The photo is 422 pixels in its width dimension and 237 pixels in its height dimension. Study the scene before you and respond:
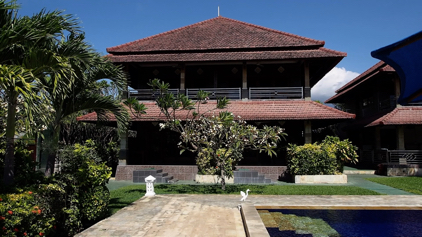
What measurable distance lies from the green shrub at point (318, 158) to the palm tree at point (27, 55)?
420 inches

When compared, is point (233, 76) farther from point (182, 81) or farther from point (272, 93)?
point (182, 81)

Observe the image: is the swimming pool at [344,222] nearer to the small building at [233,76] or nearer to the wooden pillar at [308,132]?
the small building at [233,76]

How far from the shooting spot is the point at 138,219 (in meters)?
6.92

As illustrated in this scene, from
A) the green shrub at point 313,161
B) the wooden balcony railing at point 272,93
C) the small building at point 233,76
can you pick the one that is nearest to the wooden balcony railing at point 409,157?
the small building at point 233,76

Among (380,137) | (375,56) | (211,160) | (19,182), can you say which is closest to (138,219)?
(19,182)

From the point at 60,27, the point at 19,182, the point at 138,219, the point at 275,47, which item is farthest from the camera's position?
the point at 275,47

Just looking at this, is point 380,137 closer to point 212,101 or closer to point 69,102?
point 212,101

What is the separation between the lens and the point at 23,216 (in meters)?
4.86

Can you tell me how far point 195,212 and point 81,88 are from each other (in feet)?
12.8

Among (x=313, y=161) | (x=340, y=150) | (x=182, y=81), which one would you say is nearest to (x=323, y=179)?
(x=313, y=161)

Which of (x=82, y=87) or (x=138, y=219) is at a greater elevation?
(x=82, y=87)

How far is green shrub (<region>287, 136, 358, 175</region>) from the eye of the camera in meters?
13.6

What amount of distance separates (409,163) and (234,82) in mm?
10099

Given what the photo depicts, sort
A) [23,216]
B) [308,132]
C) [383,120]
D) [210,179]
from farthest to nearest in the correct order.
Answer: [383,120]
[308,132]
[210,179]
[23,216]
